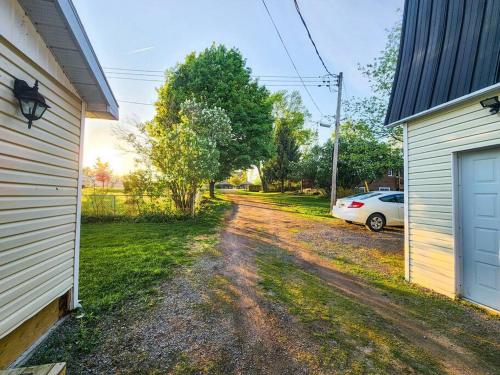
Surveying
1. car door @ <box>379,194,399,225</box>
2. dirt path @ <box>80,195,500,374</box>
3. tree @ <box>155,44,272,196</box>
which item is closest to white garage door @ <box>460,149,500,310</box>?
dirt path @ <box>80,195,500,374</box>

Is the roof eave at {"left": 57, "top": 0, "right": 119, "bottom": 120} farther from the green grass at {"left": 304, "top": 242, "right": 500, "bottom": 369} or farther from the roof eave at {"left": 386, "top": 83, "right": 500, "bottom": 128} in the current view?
the green grass at {"left": 304, "top": 242, "right": 500, "bottom": 369}

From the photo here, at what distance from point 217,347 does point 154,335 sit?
730mm

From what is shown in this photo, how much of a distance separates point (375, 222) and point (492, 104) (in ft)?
20.9

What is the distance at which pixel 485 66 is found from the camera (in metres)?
3.26

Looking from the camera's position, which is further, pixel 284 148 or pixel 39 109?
pixel 284 148

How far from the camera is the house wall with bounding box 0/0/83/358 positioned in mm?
2244

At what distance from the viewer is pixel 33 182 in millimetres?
2637

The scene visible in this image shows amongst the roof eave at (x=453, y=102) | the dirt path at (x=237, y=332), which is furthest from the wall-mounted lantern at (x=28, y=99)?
the roof eave at (x=453, y=102)

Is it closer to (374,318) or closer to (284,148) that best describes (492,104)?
(374,318)

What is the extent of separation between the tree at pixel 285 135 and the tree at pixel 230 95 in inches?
535

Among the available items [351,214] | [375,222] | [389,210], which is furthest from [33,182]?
[389,210]

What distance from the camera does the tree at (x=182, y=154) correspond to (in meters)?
10.3

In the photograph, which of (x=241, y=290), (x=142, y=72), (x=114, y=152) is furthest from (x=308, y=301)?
(x=142, y=72)

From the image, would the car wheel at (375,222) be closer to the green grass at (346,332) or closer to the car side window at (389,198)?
the car side window at (389,198)
